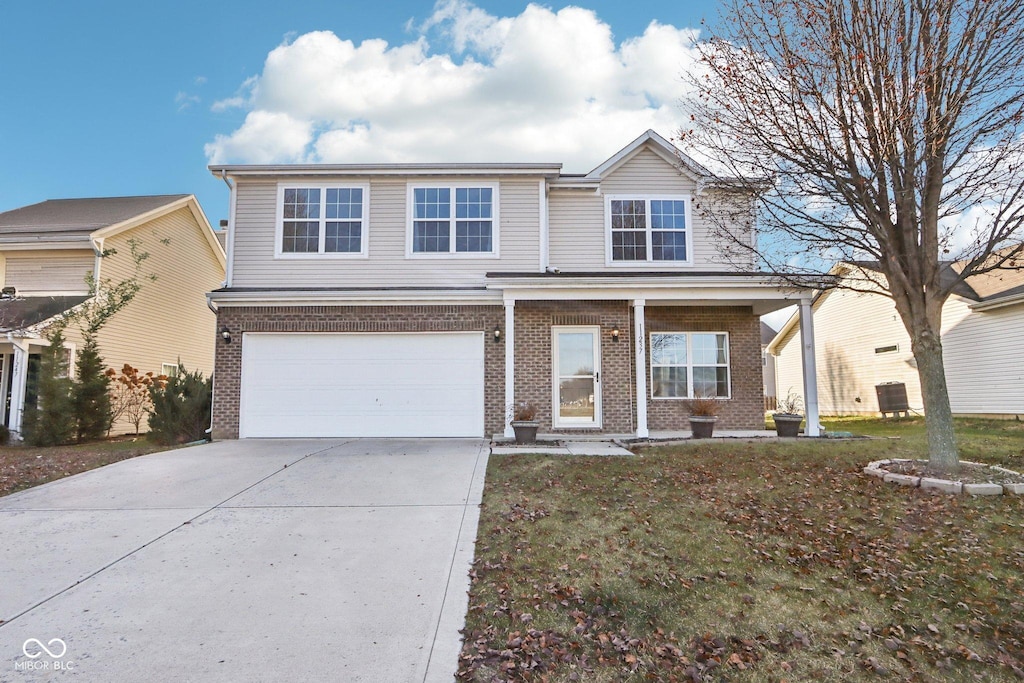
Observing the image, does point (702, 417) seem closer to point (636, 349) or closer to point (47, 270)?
point (636, 349)

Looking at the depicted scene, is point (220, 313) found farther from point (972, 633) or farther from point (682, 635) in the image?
point (972, 633)

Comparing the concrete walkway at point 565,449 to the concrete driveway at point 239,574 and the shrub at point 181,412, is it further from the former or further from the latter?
the shrub at point 181,412

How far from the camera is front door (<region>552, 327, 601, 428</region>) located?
38.4ft

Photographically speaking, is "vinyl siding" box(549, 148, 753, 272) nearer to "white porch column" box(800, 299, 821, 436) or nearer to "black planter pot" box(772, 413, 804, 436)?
"white porch column" box(800, 299, 821, 436)

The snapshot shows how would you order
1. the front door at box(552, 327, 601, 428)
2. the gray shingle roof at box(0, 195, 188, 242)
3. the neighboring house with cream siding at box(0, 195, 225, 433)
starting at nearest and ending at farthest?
the front door at box(552, 327, 601, 428) → the neighboring house with cream siding at box(0, 195, 225, 433) → the gray shingle roof at box(0, 195, 188, 242)

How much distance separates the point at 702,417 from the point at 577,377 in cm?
263

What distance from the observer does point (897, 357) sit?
17.8 metres

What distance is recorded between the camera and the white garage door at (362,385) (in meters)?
11.5

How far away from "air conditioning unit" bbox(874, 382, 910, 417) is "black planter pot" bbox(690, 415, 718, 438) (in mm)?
9257

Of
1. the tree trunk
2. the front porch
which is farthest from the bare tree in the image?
the front porch

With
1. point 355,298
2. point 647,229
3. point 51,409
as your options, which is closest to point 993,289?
point 647,229

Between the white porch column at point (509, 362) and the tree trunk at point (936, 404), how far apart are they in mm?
6479

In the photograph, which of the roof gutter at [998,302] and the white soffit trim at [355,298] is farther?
the roof gutter at [998,302]

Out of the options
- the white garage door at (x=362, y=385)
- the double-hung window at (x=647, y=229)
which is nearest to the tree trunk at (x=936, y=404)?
the double-hung window at (x=647, y=229)
